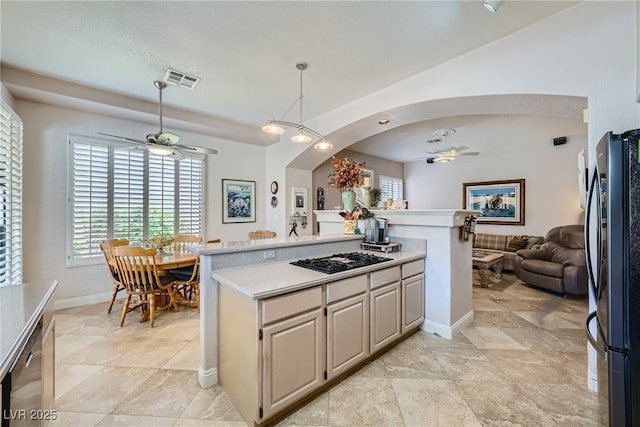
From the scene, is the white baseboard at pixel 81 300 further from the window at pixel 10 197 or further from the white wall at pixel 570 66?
the white wall at pixel 570 66

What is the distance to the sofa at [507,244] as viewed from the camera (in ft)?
17.7

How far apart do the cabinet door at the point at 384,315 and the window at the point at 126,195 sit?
355cm

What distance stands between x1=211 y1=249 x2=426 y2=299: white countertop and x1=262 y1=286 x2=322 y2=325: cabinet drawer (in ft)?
0.14

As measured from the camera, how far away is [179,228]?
4.44m

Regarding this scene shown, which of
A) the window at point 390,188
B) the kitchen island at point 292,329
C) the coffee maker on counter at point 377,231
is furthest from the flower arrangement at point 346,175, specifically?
the window at point 390,188

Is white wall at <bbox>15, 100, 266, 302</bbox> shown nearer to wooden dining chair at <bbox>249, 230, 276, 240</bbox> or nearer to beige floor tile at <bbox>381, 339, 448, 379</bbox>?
wooden dining chair at <bbox>249, 230, 276, 240</bbox>

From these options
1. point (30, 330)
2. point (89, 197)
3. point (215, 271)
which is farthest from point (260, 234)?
point (30, 330)

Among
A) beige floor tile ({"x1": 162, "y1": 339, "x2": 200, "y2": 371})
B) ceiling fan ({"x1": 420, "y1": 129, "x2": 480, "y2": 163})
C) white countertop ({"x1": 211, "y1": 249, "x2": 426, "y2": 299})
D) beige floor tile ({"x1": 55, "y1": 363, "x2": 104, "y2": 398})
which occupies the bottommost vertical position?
beige floor tile ({"x1": 162, "y1": 339, "x2": 200, "y2": 371})

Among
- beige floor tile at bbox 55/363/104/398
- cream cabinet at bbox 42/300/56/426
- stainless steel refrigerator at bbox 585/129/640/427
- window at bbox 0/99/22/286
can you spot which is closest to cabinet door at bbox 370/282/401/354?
stainless steel refrigerator at bbox 585/129/640/427

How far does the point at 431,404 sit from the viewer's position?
1841 millimetres

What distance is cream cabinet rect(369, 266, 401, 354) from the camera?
2.24 meters

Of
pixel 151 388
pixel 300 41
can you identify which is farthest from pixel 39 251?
pixel 300 41

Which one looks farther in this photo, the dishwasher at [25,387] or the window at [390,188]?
the window at [390,188]

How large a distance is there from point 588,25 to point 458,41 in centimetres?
88
